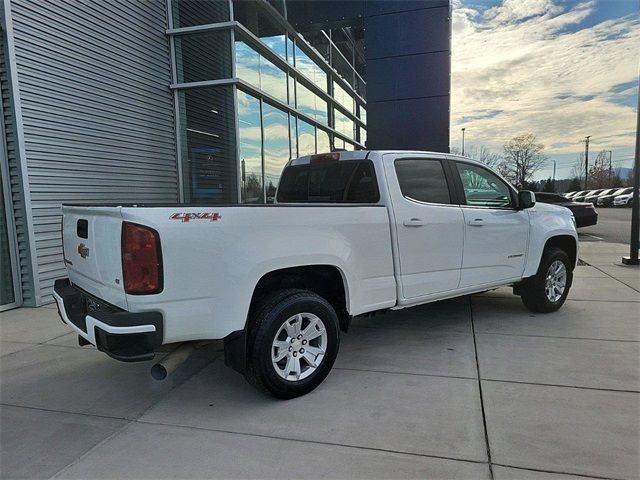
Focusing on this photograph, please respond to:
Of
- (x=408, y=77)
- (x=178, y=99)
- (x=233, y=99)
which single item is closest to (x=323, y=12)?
(x=408, y=77)

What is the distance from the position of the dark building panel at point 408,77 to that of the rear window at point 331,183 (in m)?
9.07

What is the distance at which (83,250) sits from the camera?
3291 mm

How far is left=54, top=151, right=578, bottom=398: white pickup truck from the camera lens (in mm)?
2775

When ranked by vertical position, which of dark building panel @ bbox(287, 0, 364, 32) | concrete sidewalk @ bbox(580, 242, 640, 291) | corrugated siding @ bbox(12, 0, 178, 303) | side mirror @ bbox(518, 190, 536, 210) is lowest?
concrete sidewalk @ bbox(580, 242, 640, 291)

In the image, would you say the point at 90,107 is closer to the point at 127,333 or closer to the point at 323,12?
the point at 127,333

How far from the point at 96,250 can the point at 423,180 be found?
2954 mm

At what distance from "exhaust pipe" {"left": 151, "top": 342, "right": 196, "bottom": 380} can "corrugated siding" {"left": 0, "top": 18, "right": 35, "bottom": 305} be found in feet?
14.7

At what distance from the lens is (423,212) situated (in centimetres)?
424

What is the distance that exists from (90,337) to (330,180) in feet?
8.43

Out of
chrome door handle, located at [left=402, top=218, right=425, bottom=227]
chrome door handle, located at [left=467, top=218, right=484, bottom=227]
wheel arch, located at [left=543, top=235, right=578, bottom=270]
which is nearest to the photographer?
chrome door handle, located at [left=402, top=218, right=425, bottom=227]

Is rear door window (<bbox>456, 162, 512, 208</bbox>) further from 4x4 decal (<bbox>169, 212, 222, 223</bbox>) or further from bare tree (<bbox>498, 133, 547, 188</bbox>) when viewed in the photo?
bare tree (<bbox>498, 133, 547, 188</bbox>)

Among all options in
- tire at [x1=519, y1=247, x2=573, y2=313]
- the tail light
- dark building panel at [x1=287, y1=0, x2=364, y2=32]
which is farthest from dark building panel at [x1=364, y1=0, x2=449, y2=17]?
the tail light

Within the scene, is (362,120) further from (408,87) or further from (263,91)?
(263,91)

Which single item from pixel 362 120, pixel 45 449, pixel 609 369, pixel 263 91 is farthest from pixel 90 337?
Answer: pixel 362 120
